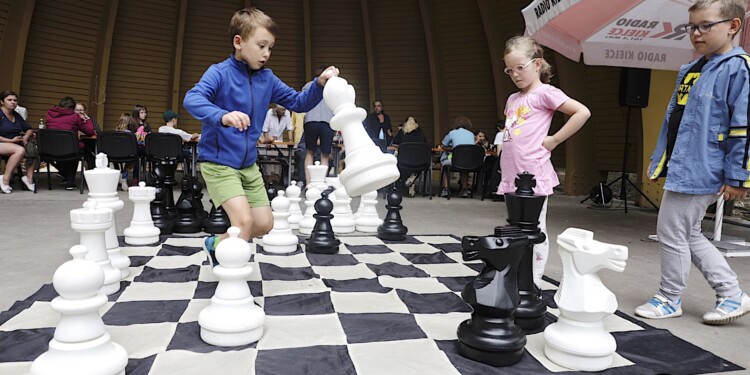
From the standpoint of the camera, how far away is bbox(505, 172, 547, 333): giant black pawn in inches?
58.8

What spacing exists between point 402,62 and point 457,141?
318cm

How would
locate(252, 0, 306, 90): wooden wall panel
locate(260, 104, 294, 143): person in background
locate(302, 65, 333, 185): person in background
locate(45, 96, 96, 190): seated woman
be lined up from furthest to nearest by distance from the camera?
locate(252, 0, 306, 90): wooden wall panel < locate(260, 104, 294, 143): person in background < locate(45, 96, 96, 190): seated woman < locate(302, 65, 333, 185): person in background

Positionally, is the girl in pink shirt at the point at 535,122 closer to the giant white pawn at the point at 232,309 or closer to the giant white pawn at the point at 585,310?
the giant white pawn at the point at 585,310

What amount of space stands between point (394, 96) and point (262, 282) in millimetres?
7360

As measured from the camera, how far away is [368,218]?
10.6ft

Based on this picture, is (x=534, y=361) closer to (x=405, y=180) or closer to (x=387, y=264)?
(x=387, y=264)

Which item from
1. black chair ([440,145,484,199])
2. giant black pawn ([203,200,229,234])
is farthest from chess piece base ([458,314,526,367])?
black chair ([440,145,484,199])

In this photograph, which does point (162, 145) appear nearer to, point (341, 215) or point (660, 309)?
point (341, 215)

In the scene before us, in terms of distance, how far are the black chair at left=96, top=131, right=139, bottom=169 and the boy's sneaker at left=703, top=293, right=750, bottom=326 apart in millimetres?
5519

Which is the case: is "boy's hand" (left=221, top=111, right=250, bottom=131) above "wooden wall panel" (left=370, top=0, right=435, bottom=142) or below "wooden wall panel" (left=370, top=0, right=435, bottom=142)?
below

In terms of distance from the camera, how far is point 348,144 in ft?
3.98

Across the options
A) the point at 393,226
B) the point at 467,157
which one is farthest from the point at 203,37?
the point at 393,226

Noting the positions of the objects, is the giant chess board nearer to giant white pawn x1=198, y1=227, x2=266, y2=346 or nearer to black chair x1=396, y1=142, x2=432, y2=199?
giant white pawn x1=198, y1=227, x2=266, y2=346

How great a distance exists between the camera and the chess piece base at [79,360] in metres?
1.02
